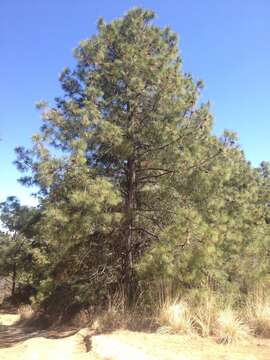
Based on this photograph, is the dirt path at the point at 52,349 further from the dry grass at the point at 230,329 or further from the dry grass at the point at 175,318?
the dry grass at the point at 230,329

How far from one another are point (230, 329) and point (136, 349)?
1.85m

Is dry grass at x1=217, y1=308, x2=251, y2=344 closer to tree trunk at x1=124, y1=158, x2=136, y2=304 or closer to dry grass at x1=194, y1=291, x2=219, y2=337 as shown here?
dry grass at x1=194, y1=291, x2=219, y2=337

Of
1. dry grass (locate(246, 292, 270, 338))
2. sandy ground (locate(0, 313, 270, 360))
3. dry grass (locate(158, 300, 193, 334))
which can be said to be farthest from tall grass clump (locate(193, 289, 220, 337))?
dry grass (locate(246, 292, 270, 338))

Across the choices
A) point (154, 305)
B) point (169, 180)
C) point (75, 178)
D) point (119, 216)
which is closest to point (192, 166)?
point (169, 180)

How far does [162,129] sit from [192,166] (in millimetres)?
1263

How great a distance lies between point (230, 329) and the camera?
687 centimetres

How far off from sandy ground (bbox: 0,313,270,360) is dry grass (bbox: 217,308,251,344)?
0.19 meters

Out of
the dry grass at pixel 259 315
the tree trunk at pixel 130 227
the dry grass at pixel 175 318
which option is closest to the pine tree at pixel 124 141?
the tree trunk at pixel 130 227

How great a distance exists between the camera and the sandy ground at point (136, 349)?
5945mm

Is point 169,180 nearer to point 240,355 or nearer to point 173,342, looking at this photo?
point 173,342

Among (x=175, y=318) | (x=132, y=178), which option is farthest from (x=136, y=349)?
Result: (x=132, y=178)

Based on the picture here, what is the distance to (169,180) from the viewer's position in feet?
32.9

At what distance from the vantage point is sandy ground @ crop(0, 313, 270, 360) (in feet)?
19.5

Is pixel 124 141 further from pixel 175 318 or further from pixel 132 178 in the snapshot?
pixel 175 318
